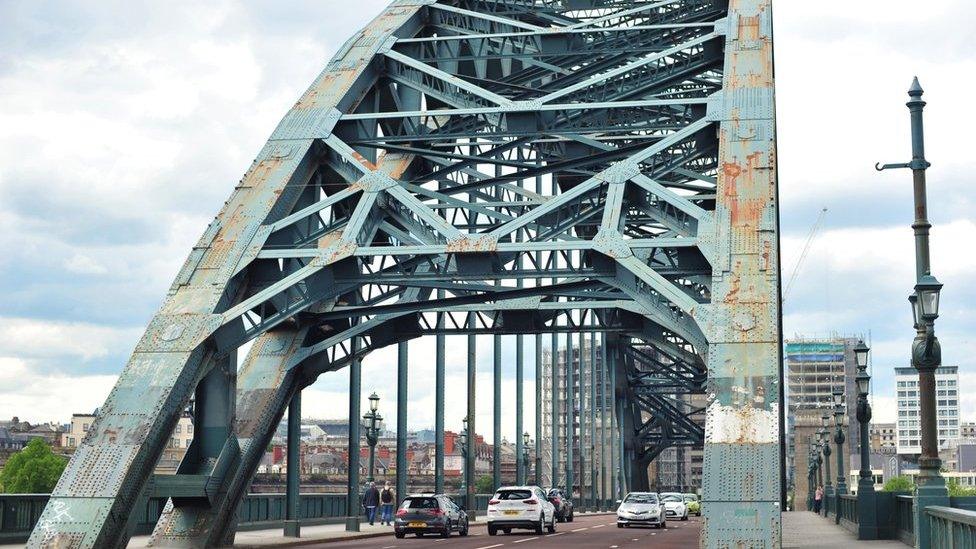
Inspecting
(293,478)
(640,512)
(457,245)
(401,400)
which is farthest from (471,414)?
(457,245)

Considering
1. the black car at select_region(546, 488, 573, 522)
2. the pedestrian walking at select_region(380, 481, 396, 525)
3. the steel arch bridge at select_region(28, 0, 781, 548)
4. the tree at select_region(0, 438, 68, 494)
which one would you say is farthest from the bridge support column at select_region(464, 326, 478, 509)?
the tree at select_region(0, 438, 68, 494)

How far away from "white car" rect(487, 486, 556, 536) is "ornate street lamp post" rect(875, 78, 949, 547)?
23.8 meters

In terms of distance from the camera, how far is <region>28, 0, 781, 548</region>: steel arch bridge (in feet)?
81.9

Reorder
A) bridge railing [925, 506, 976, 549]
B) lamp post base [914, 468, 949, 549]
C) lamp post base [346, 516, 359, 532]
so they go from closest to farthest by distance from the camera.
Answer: bridge railing [925, 506, 976, 549] < lamp post base [914, 468, 949, 549] < lamp post base [346, 516, 359, 532]

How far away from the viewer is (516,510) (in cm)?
4516

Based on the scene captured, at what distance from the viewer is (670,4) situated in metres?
36.8

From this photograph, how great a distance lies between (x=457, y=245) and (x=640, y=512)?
30682 mm

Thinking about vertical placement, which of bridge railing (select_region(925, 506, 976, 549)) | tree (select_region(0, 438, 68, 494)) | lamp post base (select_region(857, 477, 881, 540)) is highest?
bridge railing (select_region(925, 506, 976, 549))

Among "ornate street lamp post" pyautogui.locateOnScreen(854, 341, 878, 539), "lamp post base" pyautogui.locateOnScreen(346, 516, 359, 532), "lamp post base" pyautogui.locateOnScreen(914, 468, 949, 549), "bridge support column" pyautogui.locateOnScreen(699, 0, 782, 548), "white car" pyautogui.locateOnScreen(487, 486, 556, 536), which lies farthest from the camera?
"white car" pyautogui.locateOnScreen(487, 486, 556, 536)

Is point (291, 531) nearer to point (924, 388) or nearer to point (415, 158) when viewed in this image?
point (415, 158)

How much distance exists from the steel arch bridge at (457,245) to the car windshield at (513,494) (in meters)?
9.32

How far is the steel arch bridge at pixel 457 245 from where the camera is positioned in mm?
24953

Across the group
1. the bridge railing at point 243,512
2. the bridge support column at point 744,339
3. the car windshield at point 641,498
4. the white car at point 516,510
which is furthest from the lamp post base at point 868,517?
the car windshield at point 641,498

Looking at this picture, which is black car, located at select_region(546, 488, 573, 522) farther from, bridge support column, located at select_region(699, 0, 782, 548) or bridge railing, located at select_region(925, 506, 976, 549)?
bridge railing, located at select_region(925, 506, 976, 549)
